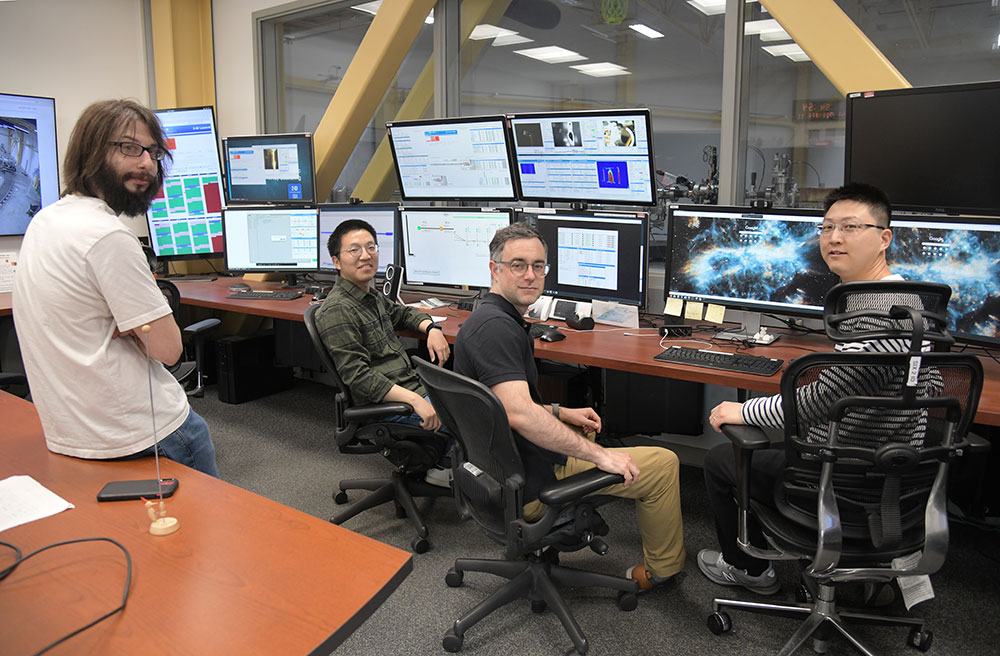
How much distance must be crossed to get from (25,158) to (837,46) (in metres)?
4.41

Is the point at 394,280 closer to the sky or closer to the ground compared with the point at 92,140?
closer to the ground

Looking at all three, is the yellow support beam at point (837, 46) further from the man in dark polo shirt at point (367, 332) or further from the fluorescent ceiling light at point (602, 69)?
the man in dark polo shirt at point (367, 332)

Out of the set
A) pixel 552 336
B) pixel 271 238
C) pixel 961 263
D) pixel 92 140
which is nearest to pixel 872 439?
pixel 961 263

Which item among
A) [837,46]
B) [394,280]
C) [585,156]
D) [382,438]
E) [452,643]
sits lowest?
[452,643]

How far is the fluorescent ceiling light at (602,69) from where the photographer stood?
11.7 feet

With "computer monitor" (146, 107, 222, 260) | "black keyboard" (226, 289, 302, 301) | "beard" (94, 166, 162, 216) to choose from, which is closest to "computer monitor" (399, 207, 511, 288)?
"black keyboard" (226, 289, 302, 301)

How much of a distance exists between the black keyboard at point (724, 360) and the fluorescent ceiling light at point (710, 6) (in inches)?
67.1

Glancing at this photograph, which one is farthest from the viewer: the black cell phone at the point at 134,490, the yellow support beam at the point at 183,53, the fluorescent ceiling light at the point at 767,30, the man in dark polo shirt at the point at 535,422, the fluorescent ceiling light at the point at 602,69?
the yellow support beam at the point at 183,53

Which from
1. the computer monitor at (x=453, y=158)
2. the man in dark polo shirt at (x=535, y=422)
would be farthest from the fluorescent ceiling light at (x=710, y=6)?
the man in dark polo shirt at (x=535, y=422)

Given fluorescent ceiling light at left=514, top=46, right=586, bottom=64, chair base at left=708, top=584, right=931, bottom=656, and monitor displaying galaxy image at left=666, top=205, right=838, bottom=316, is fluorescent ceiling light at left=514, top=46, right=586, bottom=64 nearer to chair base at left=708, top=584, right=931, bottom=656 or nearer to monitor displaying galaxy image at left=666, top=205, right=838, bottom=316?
monitor displaying galaxy image at left=666, top=205, right=838, bottom=316

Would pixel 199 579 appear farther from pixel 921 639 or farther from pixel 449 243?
pixel 449 243

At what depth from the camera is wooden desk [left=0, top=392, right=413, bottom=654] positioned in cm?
97

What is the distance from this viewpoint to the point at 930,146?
227 centimetres

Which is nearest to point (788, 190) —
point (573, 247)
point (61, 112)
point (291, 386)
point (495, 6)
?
point (573, 247)
